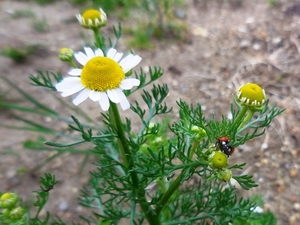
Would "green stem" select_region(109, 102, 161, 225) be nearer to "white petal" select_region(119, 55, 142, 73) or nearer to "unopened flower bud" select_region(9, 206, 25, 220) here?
"white petal" select_region(119, 55, 142, 73)

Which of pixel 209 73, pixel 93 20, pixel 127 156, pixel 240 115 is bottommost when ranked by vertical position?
pixel 240 115

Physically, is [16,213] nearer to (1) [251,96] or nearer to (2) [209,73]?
(1) [251,96]

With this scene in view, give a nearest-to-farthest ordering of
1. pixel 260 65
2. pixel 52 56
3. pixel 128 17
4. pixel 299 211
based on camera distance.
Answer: pixel 299 211 < pixel 260 65 < pixel 52 56 < pixel 128 17

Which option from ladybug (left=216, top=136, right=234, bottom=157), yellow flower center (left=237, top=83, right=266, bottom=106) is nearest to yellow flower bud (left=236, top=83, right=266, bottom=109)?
yellow flower center (left=237, top=83, right=266, bottom=106)

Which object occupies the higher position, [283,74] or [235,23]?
[235,23]

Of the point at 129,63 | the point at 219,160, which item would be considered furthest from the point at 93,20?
the point at 219,160

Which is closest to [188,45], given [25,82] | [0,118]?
[25,82]

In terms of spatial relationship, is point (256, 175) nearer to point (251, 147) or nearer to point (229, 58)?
point (251, 147)
